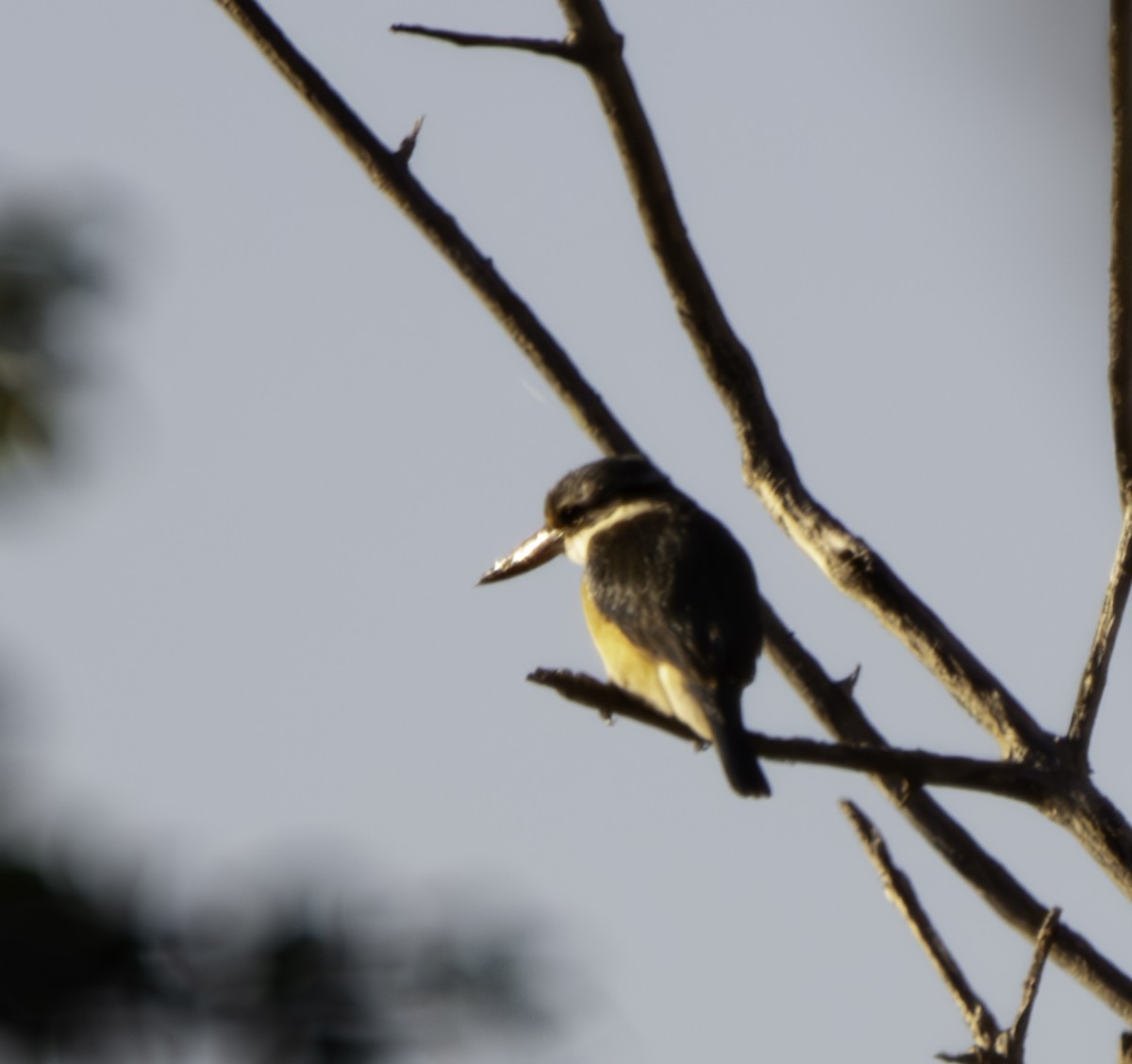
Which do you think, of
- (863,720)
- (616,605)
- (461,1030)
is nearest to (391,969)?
(461,1030)

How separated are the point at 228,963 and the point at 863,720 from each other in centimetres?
239

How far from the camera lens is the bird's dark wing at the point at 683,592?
15.4 feet

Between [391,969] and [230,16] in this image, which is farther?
[230,16]

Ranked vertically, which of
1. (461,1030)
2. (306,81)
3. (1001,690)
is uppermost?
(306,81)

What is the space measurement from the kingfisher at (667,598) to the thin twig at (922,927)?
20.4 inches

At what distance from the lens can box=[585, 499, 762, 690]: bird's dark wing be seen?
4.69m

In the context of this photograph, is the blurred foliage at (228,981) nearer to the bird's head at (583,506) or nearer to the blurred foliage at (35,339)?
the blurred foliage at (35,339)

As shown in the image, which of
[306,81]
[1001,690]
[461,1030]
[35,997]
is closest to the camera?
[35,997]

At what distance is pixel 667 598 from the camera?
4.95 metres

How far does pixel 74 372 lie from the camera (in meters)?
2.51

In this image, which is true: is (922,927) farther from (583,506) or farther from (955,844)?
(583,506)

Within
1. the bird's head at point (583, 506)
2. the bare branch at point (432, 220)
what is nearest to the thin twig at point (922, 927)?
the bare branch at point (432, 220)

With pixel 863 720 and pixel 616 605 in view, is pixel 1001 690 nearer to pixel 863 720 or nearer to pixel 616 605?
pixel 863 720

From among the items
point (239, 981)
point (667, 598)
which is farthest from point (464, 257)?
point (239, 981)
